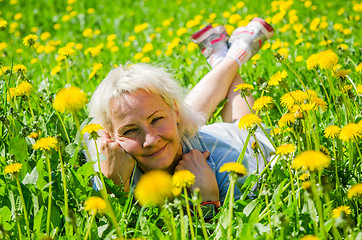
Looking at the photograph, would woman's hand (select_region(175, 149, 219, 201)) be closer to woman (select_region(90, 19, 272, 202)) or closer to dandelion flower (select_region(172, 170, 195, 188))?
woman (select_region(90, 19, 272, 202))

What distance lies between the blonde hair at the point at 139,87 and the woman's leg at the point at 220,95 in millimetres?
419

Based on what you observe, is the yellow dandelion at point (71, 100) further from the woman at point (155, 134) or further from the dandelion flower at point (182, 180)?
the woman at point (155, 134)

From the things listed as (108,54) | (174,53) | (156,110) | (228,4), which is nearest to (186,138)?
(156,110)

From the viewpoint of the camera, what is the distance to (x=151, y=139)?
1744 millimetres

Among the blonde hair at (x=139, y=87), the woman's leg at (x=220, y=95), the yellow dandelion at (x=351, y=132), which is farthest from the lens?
the woman's leg at (x=220, y=95)

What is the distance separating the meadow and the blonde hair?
154 mm

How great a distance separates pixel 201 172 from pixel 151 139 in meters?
0.28

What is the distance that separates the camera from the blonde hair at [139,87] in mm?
1885

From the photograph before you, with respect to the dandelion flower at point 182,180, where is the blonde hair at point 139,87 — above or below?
above

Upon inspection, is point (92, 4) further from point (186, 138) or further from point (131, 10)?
point (186, 138)

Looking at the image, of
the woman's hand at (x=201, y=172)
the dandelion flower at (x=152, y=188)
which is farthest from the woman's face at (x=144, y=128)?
the dandelion flower at (x=152, y=188)

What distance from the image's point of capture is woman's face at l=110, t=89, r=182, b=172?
179 centimetres

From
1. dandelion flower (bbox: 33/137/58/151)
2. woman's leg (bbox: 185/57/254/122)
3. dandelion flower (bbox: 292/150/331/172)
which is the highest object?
dandelion flower (bbox: 33/137/58/151)

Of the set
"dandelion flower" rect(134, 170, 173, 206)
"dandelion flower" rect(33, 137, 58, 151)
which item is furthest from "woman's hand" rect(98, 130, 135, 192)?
"dandelion flower" rect(134, 170, 173, 206)
